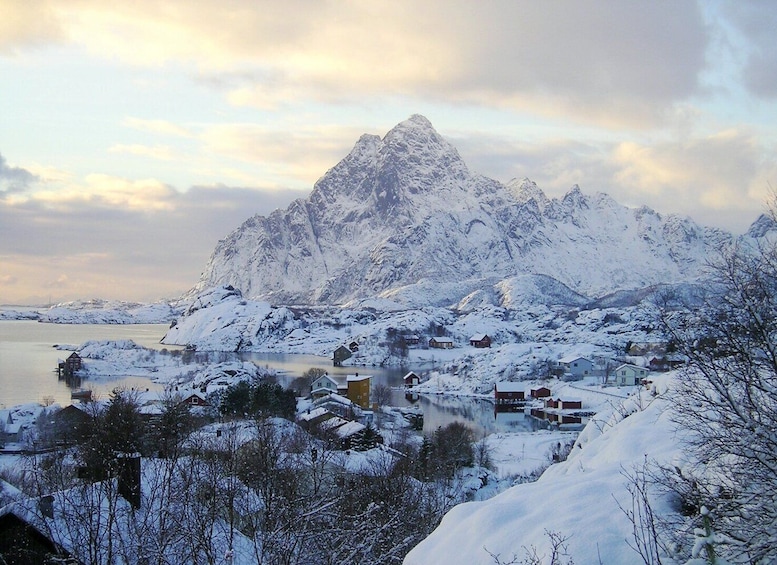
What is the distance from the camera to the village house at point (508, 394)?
4297 centimetres

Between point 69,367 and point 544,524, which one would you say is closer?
point 544,524

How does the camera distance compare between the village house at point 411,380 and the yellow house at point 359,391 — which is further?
the village house at point 411,380

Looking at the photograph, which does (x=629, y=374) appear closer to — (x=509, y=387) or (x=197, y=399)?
(x=509, y=387)

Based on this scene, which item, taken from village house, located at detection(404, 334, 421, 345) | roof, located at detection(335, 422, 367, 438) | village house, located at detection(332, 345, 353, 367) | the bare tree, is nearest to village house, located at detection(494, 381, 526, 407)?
roof, located at detection(335, 422, 367, 438)

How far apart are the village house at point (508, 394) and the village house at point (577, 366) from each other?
7.69 m

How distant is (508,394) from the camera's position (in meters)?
43.5

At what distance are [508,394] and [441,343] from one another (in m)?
34.8

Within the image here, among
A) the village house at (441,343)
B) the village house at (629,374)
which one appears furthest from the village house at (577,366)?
the village house at (441,343)

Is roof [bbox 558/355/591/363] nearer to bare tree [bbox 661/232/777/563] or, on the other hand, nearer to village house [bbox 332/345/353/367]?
village house [bbox 332/345/353/367]

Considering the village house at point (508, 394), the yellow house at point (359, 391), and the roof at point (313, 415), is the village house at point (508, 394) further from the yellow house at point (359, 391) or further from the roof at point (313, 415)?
the roof at point (313, 415)

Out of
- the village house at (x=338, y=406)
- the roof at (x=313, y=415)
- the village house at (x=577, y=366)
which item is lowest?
the village house at (x=577, y=366)

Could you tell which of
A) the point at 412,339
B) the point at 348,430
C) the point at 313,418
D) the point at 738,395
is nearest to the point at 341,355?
the point at 412,339

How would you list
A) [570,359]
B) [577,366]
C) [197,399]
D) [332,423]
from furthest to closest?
1. [570,359]
2. [577,366]
3. [197,399]
4. [332,423]

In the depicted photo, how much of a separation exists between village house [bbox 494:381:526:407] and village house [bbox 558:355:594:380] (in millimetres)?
7687
